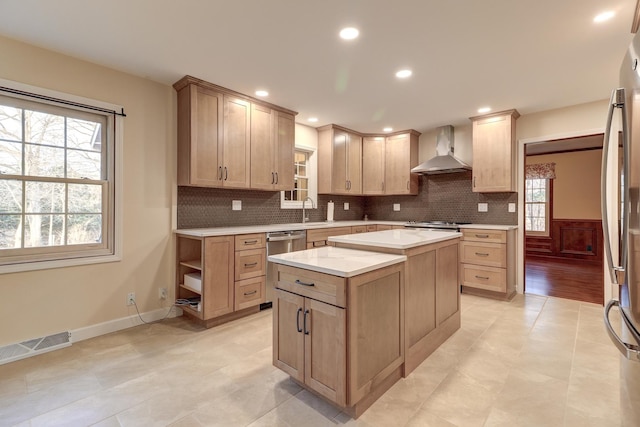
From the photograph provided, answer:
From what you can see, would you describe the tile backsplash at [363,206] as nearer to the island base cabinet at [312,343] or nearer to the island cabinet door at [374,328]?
the island base cabinet at [312,343]

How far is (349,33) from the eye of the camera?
2275 mm

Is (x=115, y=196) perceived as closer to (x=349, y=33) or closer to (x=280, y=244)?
(x=280, y=244)

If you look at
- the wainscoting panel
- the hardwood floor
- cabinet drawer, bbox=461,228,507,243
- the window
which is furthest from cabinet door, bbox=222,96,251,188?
Answer: the wainscoting panel

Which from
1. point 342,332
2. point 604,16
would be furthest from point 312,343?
point 604,16

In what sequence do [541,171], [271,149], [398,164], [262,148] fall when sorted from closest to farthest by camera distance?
[262,148] → [271,149] → [398,164] → [541,171]

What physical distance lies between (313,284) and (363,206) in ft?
14.4

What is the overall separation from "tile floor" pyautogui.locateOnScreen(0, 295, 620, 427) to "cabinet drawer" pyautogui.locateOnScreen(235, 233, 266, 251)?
2.76ft

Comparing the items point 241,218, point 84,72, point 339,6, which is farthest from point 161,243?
point 339,6

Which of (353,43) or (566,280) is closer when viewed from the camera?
(353,43)

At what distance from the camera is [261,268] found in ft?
10.9

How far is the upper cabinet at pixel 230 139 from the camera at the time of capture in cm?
310

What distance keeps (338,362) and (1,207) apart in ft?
9.20

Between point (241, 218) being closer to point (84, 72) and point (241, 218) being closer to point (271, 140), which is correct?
point (271, 140)

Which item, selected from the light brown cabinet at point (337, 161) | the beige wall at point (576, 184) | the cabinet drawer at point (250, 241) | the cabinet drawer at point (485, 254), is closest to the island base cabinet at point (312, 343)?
the cabinet drawer at point (250, 241)
